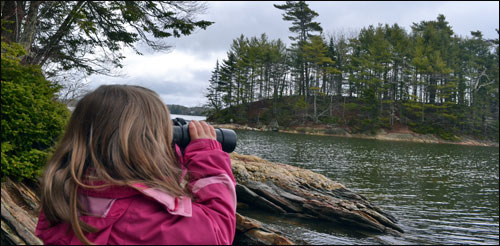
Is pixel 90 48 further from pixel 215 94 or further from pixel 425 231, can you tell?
pixel 215 94

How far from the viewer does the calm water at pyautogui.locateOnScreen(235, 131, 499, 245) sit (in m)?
7.89

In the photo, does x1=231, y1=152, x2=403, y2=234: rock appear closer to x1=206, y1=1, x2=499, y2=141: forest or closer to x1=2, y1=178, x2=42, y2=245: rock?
x1=2, y1=178, x2=42, y2=245: rock

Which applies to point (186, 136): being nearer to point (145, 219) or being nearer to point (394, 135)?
point (145, 219)

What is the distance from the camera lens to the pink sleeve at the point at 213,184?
1.14 metres

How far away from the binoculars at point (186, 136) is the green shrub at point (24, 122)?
422cm

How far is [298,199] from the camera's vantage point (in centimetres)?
877

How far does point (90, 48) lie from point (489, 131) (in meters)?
50.4

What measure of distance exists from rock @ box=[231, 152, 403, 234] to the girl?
7.35 meters

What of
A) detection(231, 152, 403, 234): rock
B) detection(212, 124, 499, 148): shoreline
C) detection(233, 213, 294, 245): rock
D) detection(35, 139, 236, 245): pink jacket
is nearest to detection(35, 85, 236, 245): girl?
detection(35, 139, 236, 245): pink jacket

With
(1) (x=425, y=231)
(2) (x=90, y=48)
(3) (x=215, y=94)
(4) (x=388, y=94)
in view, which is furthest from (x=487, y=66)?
(2) (x=90, y=48)

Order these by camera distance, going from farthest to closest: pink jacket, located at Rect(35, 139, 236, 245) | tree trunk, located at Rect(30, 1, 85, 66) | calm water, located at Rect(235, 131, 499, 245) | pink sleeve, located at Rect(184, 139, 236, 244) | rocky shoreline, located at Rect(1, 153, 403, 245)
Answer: tree trunk, located at Rect(30, 1, 85, 66)
rocky shoreline, located at Rect(1, 153, 403, 245)
calm water, located at Rect(235, 131, 499, 245)
pink sleeve, located at Rect(184, 139, 236, 244)
pink jacket, located at Rect(35, 139, 236, 245)

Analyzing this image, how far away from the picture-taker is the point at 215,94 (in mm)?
57062

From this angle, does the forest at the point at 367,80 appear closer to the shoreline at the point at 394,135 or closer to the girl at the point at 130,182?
the shoreline at the point at 394,135

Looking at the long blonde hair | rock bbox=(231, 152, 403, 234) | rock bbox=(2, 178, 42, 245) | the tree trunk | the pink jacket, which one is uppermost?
the tree trunk
